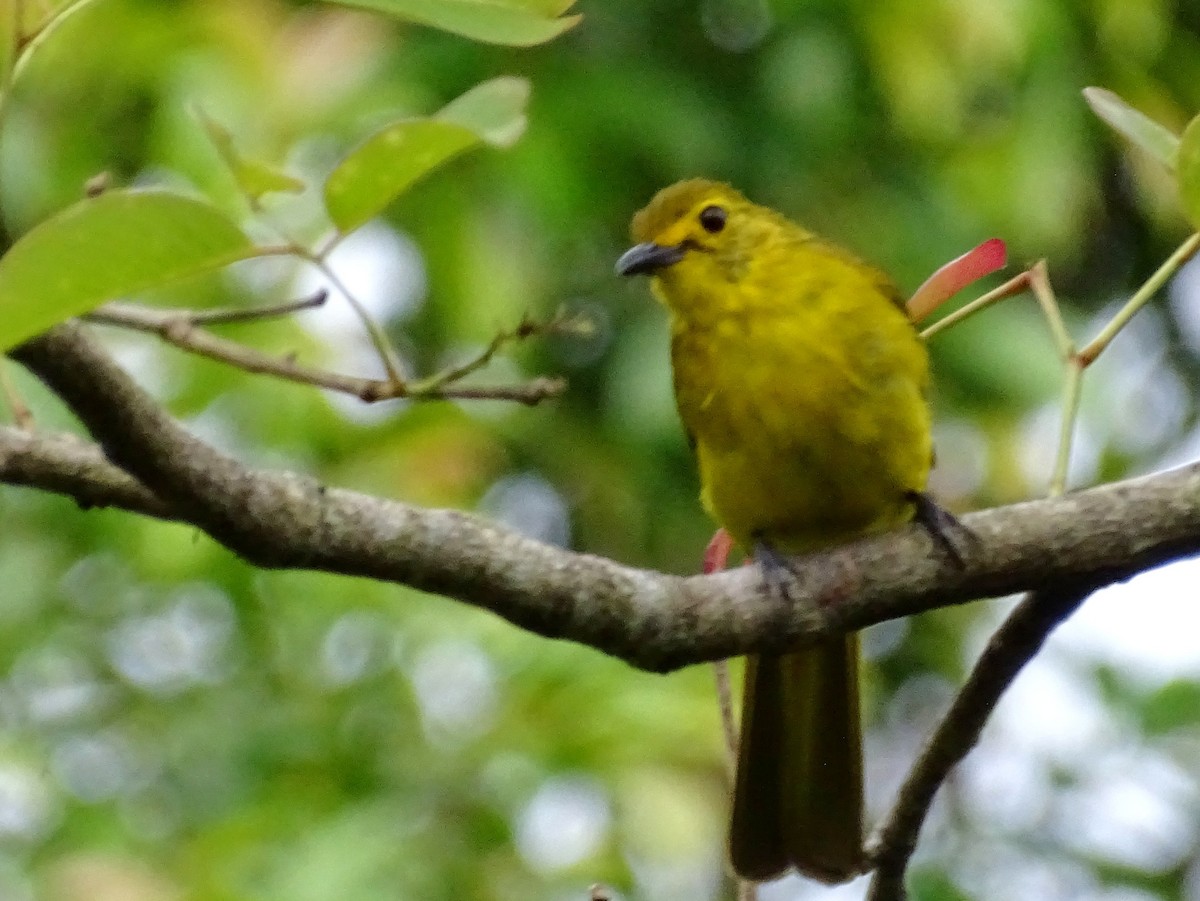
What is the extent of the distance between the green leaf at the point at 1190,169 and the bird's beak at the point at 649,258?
1.24 metres

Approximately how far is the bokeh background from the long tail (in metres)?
0.41

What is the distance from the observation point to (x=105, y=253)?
3.58ft

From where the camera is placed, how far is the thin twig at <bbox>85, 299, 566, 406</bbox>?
138 cm

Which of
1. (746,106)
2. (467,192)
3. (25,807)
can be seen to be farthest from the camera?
(746,106)

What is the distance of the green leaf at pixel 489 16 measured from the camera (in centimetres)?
104

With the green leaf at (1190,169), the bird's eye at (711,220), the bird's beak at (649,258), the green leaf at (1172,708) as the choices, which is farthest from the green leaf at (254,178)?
the green leaf at (1172,708)

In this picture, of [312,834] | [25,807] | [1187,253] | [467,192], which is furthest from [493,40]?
[467,192]

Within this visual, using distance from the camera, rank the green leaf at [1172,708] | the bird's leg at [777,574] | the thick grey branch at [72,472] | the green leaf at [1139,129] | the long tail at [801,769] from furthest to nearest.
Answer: the green leaf at [1172,708] < the long tail at [801,769] < the bird's leg at [777,574] < the green leaf at [1139,129] < the thick grey branch at [72,472]

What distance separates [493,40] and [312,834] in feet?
6.49

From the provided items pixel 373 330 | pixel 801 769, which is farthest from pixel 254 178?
pixel 801 769

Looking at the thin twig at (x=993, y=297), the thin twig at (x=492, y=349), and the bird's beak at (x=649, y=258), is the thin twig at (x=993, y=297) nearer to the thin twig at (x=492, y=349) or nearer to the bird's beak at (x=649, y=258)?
the thin twig at (x=492, y=349)

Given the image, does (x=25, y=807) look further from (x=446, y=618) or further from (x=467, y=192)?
(x=467, y=192)

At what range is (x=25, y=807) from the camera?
10.00 ft

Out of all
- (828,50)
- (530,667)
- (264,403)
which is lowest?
(530,667)
